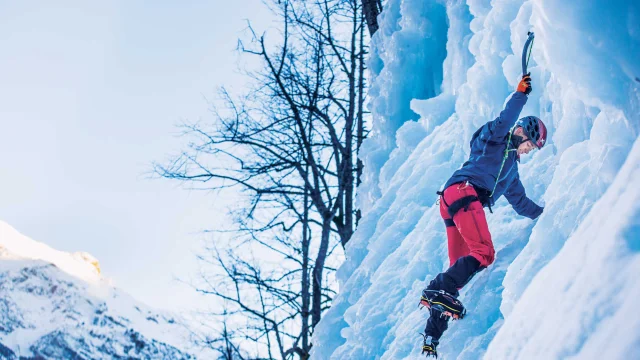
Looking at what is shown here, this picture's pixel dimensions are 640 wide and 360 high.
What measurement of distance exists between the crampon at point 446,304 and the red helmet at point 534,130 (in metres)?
1.02

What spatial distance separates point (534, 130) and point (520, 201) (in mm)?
440

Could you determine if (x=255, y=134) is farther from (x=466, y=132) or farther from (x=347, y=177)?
(x=466, y=132)

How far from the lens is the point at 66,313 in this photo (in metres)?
121

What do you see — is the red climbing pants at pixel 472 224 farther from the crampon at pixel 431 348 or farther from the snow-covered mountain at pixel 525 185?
the crampon at pixel 431 348

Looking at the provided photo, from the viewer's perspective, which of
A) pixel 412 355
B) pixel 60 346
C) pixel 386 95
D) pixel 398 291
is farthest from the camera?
pixel 60 346

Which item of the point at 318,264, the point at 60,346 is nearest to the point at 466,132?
the point at 318,264

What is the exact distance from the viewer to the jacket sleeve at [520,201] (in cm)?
361

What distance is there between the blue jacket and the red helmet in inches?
4.3

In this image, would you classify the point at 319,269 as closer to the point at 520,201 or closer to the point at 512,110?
the point at 520,201

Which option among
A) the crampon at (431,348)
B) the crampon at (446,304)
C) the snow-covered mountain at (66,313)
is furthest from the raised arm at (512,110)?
the snow-covered mountain at (66,313)

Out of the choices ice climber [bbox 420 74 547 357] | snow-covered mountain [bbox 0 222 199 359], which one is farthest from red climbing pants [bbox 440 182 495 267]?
snow-covered mountain [bbox 0 222 199 359]

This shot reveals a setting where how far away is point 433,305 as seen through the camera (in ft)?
10.8

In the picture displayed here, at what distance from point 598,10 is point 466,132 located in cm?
216

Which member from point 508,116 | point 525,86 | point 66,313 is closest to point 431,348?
point 508,116
